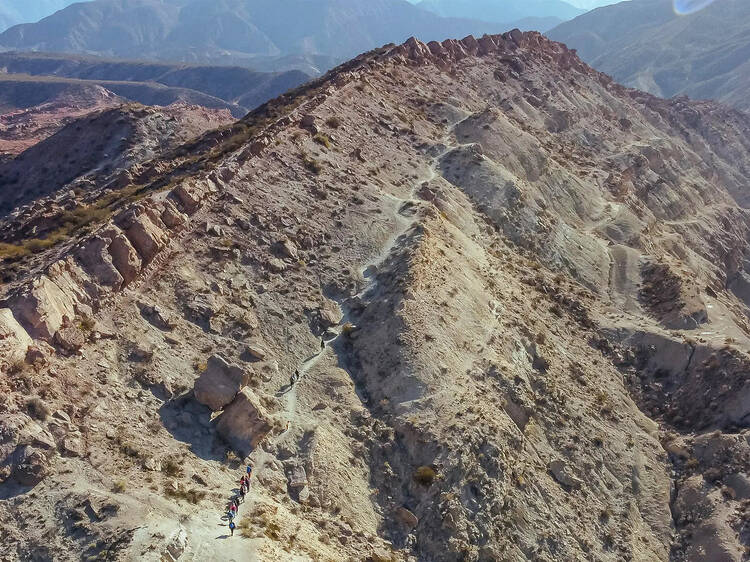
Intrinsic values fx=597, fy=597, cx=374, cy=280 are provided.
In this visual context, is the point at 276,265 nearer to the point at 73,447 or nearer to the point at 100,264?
the point at 100,264

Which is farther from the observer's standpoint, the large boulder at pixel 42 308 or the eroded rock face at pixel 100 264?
the eroded rock face at pixel 100 264

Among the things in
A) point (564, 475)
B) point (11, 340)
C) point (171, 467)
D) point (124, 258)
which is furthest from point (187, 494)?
point (564, 475)

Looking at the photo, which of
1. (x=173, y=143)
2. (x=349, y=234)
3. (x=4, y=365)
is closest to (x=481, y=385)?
(x=349, y=234)

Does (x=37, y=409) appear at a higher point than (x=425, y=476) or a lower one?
higher

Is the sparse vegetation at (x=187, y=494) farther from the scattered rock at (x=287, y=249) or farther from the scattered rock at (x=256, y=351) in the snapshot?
the scattered rock at (x=287, y=249)

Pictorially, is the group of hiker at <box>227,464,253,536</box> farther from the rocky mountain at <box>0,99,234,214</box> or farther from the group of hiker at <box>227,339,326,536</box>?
the rocky mountain at <box>0,99,234,214</box>

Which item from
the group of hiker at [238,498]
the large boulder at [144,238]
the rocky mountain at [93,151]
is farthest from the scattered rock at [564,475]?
the rocky mountain at [93,151]

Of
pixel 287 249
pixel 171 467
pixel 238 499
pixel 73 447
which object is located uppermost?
pixel 287 249
